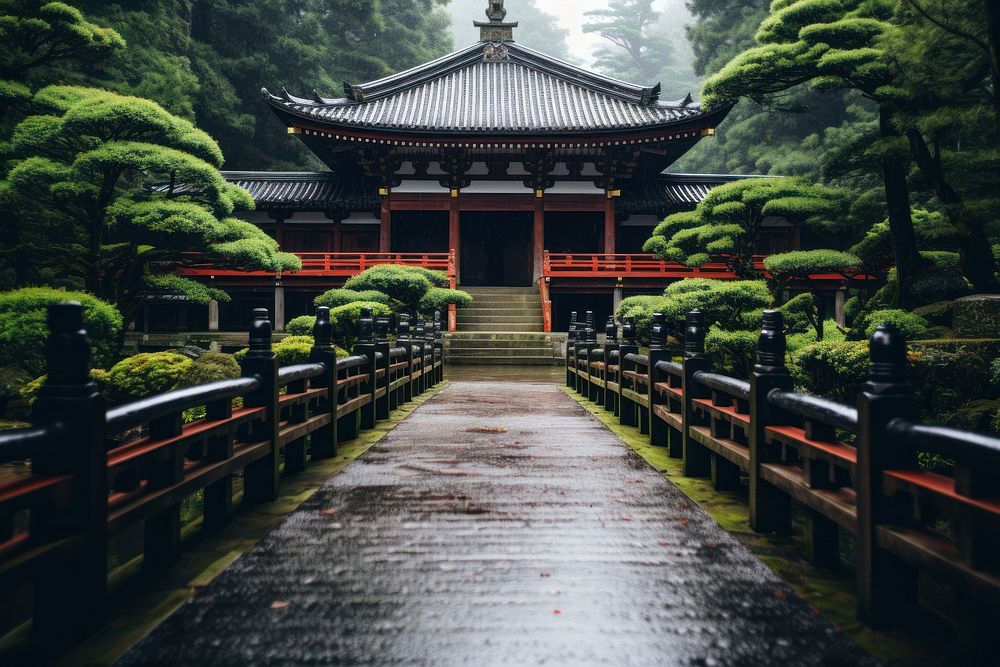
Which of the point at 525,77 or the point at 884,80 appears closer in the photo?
the point at 884,80

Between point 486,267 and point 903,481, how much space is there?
22.7m

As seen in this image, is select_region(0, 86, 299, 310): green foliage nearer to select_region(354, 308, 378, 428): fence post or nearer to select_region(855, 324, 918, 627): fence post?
select_region(354, 308, 378, 428): fence post

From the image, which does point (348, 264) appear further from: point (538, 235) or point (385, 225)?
point (538, 235)

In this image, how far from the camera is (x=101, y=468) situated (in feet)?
6.89

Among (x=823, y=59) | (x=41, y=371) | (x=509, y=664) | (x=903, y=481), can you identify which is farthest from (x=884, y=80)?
(x=41, y=371)

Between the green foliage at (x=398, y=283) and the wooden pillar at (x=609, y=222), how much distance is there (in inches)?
332

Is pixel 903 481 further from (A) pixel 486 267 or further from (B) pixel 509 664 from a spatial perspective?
(A) pixel 486 267

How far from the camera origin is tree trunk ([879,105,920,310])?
439 inches

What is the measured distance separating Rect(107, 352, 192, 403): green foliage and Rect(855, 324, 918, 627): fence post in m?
8.89

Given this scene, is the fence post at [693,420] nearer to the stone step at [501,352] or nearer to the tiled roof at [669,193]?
the stone step at [501,352]

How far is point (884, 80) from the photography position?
35.1 feet

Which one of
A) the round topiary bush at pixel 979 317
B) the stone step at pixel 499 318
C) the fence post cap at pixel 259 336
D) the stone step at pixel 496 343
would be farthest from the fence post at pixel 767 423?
the stone step at pixel 499 318

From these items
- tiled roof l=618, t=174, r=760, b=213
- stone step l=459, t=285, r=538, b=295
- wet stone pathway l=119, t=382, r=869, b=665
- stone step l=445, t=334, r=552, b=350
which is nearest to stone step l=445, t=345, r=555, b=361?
stone step l=445, t=334, r=552, b=350

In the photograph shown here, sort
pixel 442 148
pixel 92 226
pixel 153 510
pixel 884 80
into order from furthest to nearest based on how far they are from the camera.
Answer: pixel 442 148
pixel 92 226
pixel 884 80
pixel 153 510
